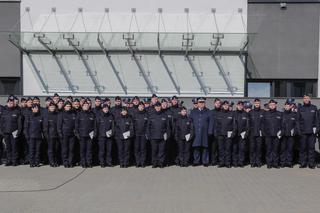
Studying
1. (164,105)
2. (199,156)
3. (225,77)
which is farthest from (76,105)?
(225,77)

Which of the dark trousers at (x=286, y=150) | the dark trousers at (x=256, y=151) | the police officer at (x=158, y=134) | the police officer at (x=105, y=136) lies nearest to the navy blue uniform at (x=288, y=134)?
the dark trousers at (x=286, y=150)

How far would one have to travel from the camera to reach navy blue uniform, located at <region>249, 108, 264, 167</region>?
1235 centimetres

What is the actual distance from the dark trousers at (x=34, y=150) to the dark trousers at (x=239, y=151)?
17.3ft

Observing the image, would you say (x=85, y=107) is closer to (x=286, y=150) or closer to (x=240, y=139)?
(x=240, y=139)

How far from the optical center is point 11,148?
1254cm

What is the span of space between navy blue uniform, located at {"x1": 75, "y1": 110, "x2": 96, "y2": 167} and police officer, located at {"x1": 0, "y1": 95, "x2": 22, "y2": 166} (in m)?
1.68

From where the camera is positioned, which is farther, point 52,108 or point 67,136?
point 52,108

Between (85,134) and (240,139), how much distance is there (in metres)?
4.20

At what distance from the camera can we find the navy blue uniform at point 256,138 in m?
12.4
